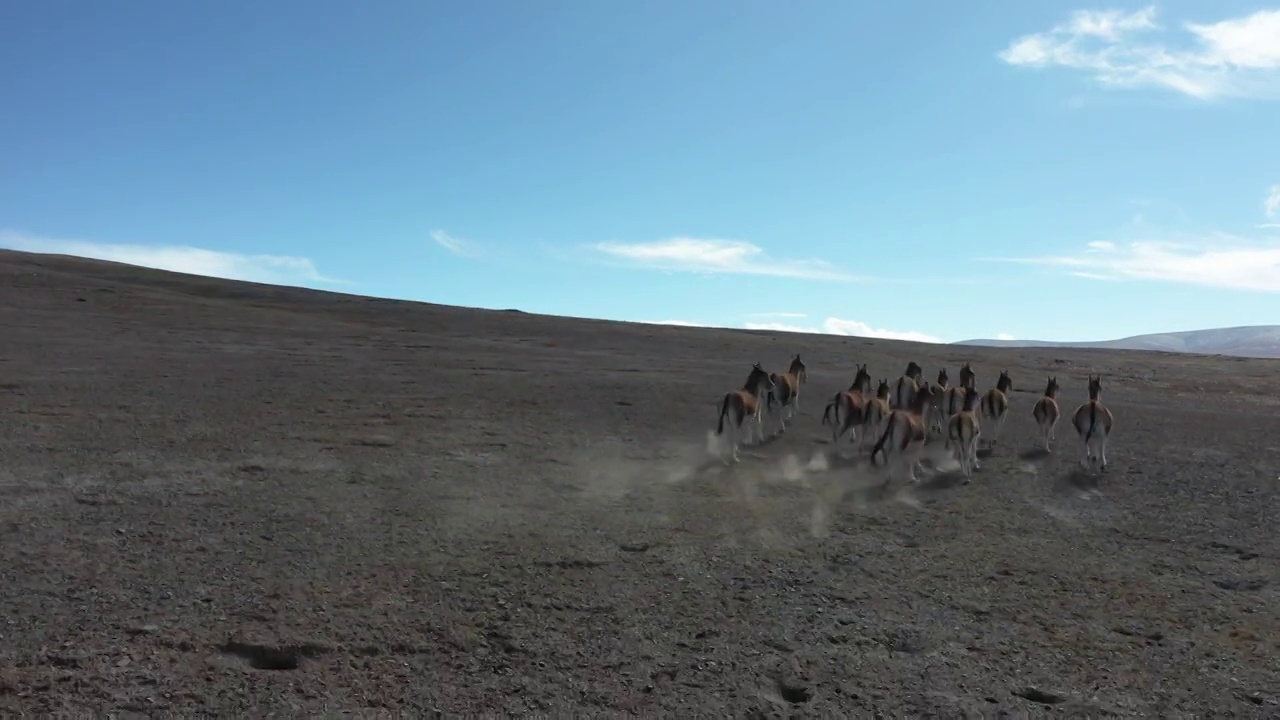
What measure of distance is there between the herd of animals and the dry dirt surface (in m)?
0.51

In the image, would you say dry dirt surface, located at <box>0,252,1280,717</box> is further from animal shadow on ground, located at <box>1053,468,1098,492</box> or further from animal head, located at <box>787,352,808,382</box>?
animal head, located at <box>787,352,808,382</box>

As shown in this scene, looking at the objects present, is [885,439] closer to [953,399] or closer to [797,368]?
[953,399]

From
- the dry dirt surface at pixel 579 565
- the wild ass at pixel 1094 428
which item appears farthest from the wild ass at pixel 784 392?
the wild ass at pixel 1094 428

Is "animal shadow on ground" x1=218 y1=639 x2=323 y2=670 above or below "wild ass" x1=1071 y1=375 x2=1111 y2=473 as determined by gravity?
below

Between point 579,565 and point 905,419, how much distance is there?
7.09 m

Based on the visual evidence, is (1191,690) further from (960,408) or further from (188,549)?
(960,408)

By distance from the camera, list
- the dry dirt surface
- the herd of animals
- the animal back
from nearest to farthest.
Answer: the dry dirt surface, the herd of animals, the animal back

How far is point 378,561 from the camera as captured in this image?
8.66 metres

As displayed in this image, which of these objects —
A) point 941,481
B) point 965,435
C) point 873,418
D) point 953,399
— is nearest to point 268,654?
point 941,481

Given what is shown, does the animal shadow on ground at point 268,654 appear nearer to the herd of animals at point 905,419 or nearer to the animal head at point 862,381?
the herd of animals at point 905,419

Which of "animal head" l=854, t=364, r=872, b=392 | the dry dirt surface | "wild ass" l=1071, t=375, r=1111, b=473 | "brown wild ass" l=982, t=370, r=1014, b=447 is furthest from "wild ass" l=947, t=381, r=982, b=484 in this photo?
"animal head" l=854, t=364, r=872, b=392

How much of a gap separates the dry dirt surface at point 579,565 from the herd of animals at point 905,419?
1.66 feet

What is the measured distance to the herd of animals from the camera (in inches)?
559

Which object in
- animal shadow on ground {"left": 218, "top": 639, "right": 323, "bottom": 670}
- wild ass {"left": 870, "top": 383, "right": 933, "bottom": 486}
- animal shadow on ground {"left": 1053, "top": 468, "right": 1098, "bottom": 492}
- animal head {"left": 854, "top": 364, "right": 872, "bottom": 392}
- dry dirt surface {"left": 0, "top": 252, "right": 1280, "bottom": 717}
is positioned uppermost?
animal head {"left": 854, "top": 364, "right": 872, "bottom": 392}
